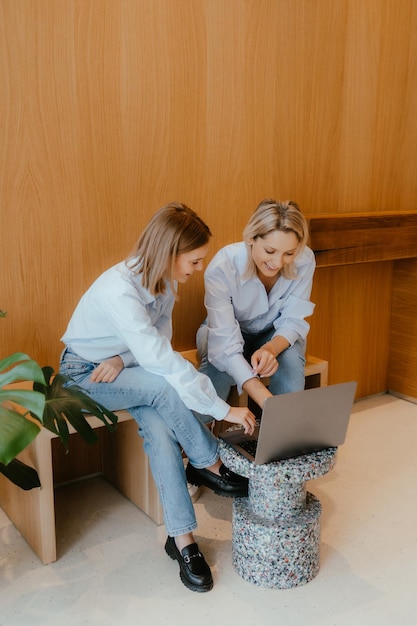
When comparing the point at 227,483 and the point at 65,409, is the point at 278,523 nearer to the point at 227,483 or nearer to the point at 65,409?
the point at 227,483

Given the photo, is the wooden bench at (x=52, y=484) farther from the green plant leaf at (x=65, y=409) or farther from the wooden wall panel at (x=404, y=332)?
the wooden wall panel at (x=404, y=332)

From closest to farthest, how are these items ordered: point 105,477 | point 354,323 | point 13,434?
point 13,434 → point 105,477 → point 354,323

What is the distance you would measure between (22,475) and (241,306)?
0.93m

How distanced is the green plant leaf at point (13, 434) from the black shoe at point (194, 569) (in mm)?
666

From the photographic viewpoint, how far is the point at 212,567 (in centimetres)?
189

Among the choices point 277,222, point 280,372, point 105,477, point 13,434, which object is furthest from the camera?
point 105,477

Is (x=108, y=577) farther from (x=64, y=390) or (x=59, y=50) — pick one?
(x=59, y=50)

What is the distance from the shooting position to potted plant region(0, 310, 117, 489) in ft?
4.49

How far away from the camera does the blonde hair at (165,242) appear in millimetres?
1879

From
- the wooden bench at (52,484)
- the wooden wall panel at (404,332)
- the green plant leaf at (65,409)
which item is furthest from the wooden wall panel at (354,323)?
the green plant leaf at (65,409)

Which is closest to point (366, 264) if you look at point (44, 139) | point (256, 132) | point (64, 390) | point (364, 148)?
point (364, 148)

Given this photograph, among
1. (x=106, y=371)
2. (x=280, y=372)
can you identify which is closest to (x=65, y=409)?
(x=106, y=371)

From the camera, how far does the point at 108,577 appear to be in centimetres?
184

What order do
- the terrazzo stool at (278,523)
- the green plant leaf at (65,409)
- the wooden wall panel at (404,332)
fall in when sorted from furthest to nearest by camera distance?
1. the wooden wall panel at (404,332)
2. the terrazzo stool at (278,523)
3. the green plant leaf at (65,409)
